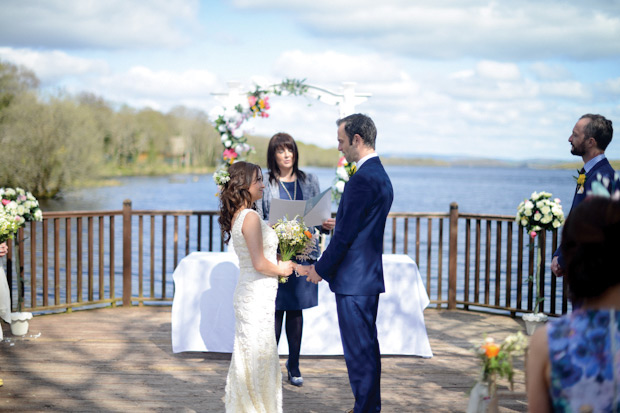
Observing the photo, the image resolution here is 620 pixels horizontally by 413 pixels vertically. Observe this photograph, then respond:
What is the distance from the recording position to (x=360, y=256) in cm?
305

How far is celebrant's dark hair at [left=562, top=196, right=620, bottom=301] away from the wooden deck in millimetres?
2136

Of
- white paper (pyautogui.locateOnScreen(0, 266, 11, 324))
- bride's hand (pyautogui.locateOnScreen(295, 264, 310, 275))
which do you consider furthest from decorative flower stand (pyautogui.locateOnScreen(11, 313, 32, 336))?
bride's hand (pyautogui.locateOnScreen(295, 264, 310, 275))

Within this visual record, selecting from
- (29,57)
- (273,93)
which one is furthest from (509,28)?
(273,93)

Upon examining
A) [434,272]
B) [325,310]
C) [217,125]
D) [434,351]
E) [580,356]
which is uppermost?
[217,125]

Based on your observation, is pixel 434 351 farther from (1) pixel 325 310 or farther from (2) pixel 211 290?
(2) pixel 211 290

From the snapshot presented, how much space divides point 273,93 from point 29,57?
170 ft

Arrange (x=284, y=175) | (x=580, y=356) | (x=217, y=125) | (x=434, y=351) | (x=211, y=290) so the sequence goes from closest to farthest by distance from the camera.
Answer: (x=580, y=356) < (x=284, y=175) < (x=211, y=290) < (x=434, y=351) < (x=217, y=125)

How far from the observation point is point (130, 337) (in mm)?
5156

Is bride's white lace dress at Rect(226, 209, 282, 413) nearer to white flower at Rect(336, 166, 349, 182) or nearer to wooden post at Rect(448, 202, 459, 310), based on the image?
white flower at Rect(336, 166, 349, 182)

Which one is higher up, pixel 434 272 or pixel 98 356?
pixel 98 356

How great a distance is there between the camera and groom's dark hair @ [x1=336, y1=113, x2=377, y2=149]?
307 cm

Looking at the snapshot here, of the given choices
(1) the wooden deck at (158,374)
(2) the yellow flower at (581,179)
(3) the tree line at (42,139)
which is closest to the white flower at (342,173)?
(1) the wooden deck at (158,374)

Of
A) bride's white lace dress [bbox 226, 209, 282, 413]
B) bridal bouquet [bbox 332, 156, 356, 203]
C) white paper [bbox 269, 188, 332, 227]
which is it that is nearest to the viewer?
bride's white lace dress [bbox 226, 209, 282, 413]

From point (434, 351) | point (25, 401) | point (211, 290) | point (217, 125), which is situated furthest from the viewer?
point (217, 125)
